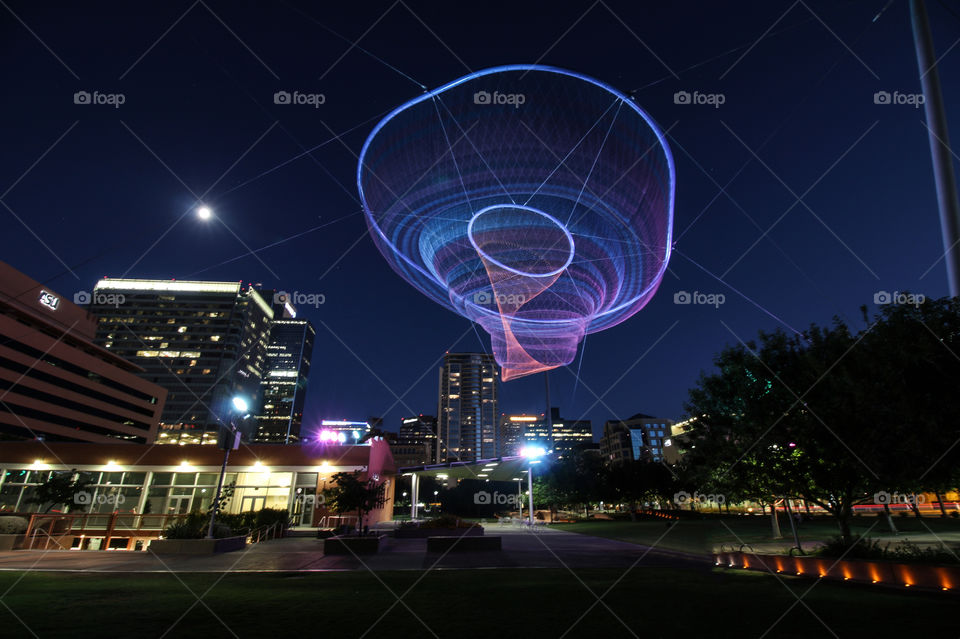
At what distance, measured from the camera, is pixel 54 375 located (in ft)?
273

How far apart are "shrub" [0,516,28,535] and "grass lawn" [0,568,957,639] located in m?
12.1

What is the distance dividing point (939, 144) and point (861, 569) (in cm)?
1096

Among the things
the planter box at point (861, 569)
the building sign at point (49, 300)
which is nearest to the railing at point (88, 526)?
the planter box at point (861, 569)

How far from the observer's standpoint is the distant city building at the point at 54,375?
2835 inches

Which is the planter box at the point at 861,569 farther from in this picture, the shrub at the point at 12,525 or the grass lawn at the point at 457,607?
the shrub at the point at 12,525

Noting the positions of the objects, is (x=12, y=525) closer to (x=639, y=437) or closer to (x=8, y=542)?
(x=8, y=542)

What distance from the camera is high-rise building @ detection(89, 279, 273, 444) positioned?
172750 millimetres

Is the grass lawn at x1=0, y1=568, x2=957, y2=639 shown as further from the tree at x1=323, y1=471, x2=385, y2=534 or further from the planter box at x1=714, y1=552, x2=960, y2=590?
the tree at x1=323, y1=471, x2=385, y2=534

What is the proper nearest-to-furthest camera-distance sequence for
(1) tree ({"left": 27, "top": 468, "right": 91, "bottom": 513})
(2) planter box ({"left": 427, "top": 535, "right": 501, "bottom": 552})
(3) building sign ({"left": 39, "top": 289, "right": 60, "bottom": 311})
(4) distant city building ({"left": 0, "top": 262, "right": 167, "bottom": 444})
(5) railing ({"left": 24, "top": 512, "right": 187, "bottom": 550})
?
1. (2) planter box ({"left": 427, "top": 535, "right": 501, "bottom": 552})
2. (5) railing ({"left": 24, "top": 512, "right": 187, "bottom": 550})
3. (1) tree ({"left": 27, "top": 468, "right": 91, "bottom": 513})
4. (4) distant city building ({"left": 0, "top": 262, "right": 167, "bottom": 444})
5. (3) building sign ({"left": 39, "top": 289, "right": 60, "bottom": 311})

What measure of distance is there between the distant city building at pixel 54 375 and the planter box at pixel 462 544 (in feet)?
261

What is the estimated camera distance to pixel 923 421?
10.5 metres

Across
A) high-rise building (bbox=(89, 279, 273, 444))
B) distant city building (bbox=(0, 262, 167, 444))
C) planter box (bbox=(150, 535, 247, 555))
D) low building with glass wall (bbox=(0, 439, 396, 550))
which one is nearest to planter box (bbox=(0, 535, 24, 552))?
planter box (bbox=(150, 535, 247, 555))

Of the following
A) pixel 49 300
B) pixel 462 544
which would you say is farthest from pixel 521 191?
pixel 49 300

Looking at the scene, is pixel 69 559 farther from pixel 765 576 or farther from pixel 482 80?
pixel 765 576
